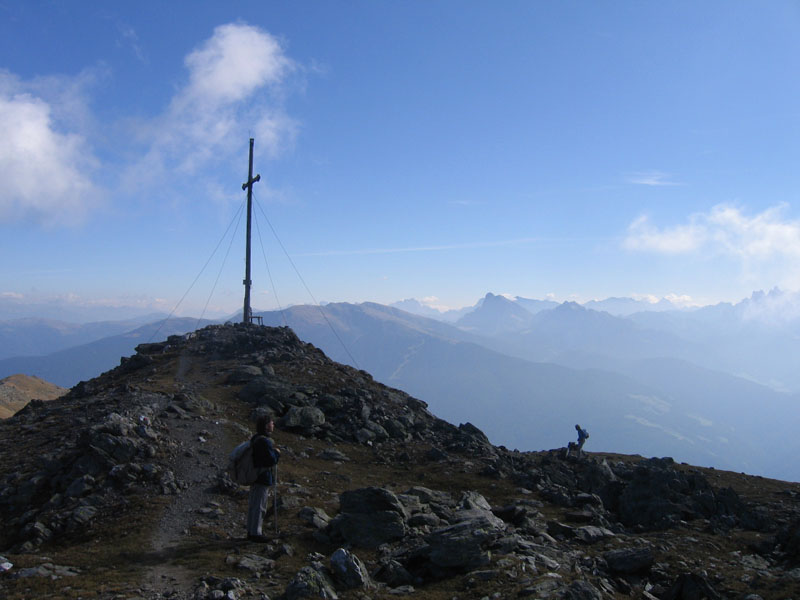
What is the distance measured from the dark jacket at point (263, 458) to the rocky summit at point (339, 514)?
154cm

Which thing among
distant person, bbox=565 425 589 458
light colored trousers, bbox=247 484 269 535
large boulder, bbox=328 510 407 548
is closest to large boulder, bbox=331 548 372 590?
large boulder, bbox=328 510 407 548

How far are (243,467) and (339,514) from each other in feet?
10.8

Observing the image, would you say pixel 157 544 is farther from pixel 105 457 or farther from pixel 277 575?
pixel 105 457

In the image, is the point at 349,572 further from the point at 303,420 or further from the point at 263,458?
the point at 303,420

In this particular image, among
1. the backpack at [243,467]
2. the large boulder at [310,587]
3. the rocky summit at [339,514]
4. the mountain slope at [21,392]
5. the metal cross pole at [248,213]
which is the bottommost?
the mountain slope at [21,392]

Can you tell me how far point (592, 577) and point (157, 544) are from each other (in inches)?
444

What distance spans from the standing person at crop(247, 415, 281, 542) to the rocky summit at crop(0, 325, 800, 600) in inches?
16.7

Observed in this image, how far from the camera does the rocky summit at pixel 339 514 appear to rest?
35.9 feet

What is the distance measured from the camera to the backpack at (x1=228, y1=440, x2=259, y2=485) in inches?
517

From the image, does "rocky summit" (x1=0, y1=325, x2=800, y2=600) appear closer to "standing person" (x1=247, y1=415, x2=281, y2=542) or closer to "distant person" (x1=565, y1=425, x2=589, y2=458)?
"standing person" (x1=247, y1=415, x2=281, y2=542)

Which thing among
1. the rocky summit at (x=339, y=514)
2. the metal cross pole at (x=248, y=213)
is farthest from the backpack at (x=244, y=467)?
the metal cross pole at (x=248, y=213)

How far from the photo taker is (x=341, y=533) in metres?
13.4

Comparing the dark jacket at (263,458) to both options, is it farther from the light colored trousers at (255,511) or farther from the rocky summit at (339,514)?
the rocky summit at (339,514)

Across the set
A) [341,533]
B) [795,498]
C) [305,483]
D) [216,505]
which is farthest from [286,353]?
[795,498]
